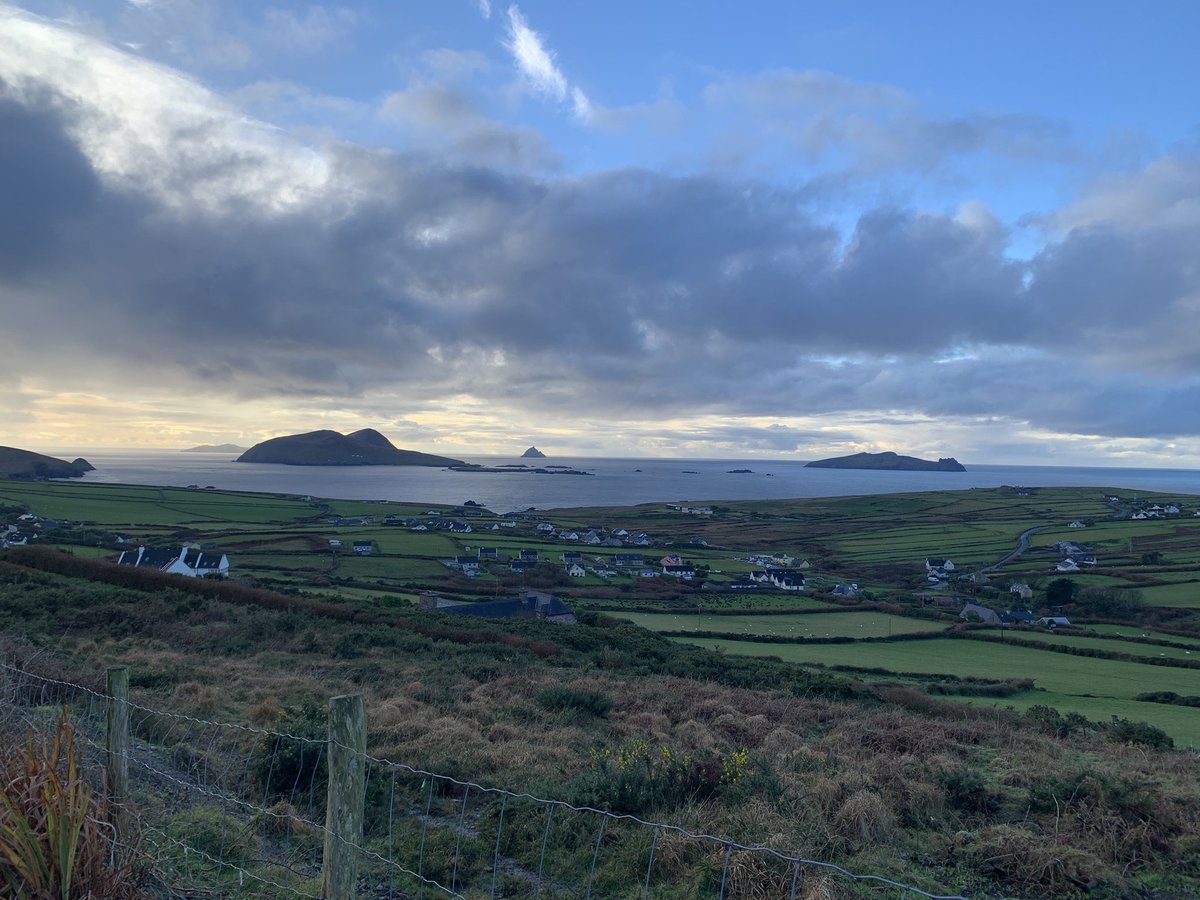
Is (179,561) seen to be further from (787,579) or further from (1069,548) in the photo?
(1069,548)

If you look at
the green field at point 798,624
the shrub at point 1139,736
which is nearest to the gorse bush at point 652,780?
the shrub at point 1139,736

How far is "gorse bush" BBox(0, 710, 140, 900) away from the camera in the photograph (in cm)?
356

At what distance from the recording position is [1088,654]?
30703mm

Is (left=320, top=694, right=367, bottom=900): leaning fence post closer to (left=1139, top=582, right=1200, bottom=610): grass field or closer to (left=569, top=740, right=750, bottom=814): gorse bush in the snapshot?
(left=569, top=740, right=750, bottom=814): gorse bush

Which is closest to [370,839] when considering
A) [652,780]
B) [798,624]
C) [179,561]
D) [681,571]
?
[652,780]

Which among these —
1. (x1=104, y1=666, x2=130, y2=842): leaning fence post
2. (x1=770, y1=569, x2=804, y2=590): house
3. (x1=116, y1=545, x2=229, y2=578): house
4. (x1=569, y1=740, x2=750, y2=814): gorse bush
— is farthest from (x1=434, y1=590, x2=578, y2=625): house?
(x1=104, y1=666, x2=130, y2=842): leaning fence post

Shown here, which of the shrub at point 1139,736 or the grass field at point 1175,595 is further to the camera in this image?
the grass field at point 1175,595

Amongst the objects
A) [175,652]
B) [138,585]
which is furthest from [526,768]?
[138,585]

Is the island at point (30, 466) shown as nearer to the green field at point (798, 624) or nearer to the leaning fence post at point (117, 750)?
the green field at point (798, 624)

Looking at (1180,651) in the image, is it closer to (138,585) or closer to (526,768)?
(526,768)

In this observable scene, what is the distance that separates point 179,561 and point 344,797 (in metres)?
42.6

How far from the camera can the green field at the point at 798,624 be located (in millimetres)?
36688

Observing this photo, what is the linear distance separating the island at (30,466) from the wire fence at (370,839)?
572ft

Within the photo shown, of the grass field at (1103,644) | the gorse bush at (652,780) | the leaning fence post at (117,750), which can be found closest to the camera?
the leaning fence post at (117,750)
